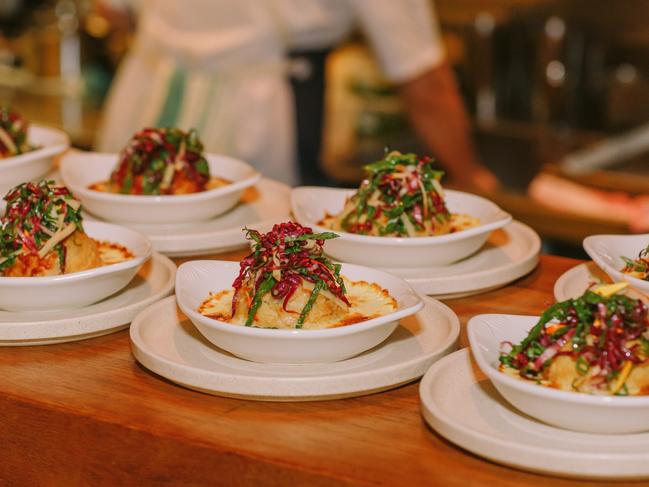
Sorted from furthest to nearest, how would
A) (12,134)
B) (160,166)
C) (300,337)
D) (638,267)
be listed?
(12,134), (160,166), (638,267), (300,337)

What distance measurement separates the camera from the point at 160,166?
2.79 meters

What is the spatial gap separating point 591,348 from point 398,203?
0.86 meters

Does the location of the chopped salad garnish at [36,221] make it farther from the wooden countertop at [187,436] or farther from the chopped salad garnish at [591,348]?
the chopped salad garnish at [591,348]

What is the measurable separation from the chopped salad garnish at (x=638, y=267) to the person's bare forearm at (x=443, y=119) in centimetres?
218

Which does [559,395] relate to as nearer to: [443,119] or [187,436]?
[187,436]

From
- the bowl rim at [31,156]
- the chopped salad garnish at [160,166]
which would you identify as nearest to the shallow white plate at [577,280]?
the chopped salad garnish at [160,166]

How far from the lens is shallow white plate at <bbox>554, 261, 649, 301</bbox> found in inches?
89.3

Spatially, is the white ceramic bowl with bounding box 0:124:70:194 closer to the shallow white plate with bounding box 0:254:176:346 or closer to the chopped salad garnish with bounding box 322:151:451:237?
the shallow white plate with bounding box 0:254:176:346

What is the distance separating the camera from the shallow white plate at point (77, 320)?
2072 millimetres

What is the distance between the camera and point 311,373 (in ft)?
6.15

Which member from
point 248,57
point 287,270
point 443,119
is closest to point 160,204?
point 287,270

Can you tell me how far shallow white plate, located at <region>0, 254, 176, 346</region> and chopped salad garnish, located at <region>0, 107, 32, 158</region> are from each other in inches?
34.3

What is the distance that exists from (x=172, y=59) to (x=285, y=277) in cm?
265

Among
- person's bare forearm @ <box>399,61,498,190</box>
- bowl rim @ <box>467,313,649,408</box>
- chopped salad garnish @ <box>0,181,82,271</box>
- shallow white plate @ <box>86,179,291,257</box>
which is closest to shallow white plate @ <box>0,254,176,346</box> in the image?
chopped salad garnish @ <box>0,181,82,271</box>
